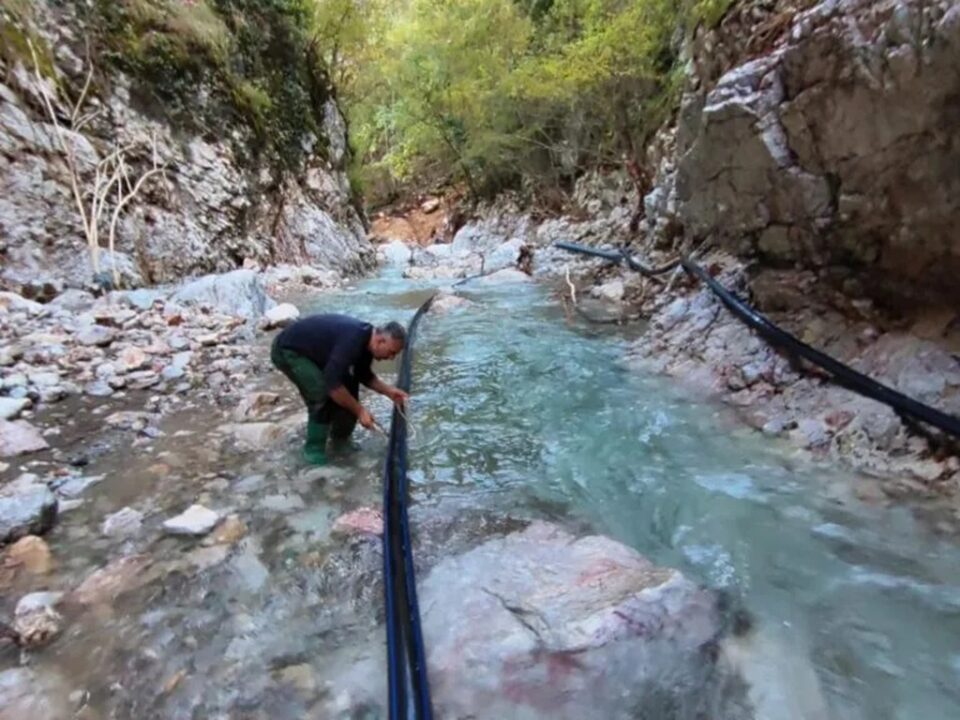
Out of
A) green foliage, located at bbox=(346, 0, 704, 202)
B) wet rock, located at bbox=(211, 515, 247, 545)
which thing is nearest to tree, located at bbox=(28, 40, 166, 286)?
wet rock, located at bbox=(211, 515, 247, 545)

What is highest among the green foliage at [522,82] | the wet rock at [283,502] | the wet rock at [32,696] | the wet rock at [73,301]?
the green foliage at [522,82]

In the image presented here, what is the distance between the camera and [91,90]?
29.9 feet

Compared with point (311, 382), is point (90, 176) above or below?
Result: above

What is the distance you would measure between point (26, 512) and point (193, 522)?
729 millimetres

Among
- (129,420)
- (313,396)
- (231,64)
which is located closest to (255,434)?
(313,396)

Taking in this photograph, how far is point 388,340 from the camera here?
3531 millimetres

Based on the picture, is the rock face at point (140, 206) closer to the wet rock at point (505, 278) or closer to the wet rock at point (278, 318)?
the wet rock at point (278, 318)

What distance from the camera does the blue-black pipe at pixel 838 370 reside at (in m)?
3.21

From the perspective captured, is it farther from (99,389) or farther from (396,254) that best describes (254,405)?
(396,254)

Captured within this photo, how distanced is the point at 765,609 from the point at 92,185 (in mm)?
9157

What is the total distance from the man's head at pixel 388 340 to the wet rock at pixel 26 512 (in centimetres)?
176

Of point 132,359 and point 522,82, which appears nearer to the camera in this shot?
point 132,359

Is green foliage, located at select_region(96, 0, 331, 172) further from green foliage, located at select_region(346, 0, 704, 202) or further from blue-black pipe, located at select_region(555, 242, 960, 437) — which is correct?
blue-black pipe, located at select_region(555, 242, 960, 437)

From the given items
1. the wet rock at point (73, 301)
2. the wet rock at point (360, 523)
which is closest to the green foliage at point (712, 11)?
the wet rock at point (360, 523)
